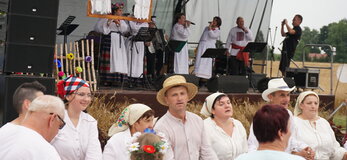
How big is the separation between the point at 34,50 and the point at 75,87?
1526 millimetres

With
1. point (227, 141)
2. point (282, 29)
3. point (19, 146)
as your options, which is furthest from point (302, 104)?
point (282, 29)

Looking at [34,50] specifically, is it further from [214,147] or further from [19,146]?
[19,146]

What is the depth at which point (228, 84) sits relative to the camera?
12.1 m

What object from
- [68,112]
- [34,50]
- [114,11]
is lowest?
[68,112]

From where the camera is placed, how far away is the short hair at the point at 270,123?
3627 mm

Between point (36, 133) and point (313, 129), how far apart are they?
13.0 feet

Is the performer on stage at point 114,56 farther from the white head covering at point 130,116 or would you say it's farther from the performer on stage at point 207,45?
the white head covering at point 130,116

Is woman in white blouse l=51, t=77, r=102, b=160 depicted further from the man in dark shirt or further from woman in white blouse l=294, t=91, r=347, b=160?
the man in dark shirt

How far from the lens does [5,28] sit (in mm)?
7086

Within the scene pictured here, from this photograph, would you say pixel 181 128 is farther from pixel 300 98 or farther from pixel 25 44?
pixel 25 44

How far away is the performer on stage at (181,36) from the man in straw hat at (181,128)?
747 cm

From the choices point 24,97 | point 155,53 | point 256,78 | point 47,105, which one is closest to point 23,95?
point 24,97

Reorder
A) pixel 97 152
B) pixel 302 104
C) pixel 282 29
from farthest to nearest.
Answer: pixel 282 29 < pixel 302 104 < pixel 97 152

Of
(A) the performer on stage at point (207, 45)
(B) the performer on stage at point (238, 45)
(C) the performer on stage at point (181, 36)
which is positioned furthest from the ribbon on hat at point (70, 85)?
(B) the performer on stage at point (238, 45)
